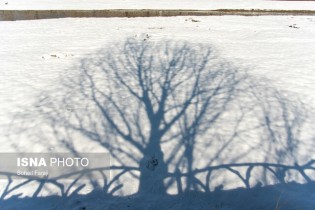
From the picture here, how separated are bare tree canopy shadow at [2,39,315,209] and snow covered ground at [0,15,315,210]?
0.29 ft

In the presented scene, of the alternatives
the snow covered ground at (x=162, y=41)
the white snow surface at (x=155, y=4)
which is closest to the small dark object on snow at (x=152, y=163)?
the snow covered ground at (x=162, y=41)

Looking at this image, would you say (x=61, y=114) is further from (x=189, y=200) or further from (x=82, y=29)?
(x=82, y=29)

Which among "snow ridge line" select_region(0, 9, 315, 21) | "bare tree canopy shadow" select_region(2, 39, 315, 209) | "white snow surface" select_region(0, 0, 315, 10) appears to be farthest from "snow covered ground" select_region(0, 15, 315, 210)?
"white snow surface" select_region(0, 0, 315, 10)

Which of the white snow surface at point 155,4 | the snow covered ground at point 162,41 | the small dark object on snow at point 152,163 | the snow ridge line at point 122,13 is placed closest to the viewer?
the small dark object on snow at point 152,163

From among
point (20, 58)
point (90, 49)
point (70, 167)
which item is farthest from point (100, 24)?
point (70, 167)

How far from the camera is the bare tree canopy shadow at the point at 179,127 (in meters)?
5.96

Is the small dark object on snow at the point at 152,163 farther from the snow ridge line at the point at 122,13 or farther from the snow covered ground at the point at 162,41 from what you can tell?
the snow ridge line at the point at 122,13

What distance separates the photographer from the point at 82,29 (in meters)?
20.3

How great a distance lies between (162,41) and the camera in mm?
16422

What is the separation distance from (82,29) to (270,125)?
661 inches

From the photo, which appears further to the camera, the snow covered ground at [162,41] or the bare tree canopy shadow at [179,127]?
the snow covered ground at [162,41]

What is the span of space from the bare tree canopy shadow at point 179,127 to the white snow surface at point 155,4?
20.1m

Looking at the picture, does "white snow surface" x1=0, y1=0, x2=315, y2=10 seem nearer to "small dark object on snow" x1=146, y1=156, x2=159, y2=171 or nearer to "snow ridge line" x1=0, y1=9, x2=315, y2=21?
"snow ridge line" x1=0, y1=9, x2=315, y2=21

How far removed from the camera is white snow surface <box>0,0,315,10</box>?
29156 mm
